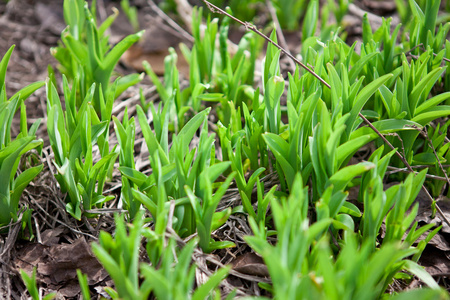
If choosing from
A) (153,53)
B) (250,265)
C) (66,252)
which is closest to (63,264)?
(66,252)

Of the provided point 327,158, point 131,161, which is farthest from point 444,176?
point 131,161

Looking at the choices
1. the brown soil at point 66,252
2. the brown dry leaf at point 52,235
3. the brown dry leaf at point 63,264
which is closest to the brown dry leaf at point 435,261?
the brown soil at point 66,252

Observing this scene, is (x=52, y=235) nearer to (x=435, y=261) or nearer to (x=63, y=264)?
(x=63, y=264)

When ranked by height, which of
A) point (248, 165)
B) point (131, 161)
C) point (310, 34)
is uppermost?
point (310, 34)

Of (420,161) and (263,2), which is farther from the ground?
(263,2)

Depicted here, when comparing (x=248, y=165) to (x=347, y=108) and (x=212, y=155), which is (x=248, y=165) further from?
(x=347, y=108)

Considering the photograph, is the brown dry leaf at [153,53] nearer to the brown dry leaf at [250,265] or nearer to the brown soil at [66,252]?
the brown soil at [66,252]

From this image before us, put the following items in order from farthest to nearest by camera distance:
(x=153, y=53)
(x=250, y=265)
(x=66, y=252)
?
(x=153, y=53) < (x=66, y=252) < (x=250, y=265)

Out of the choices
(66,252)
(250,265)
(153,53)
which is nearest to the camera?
(250,265)

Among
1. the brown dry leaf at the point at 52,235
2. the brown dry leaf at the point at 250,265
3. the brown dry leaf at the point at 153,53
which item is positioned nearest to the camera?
the brown dry leaf at the point at 250,265
